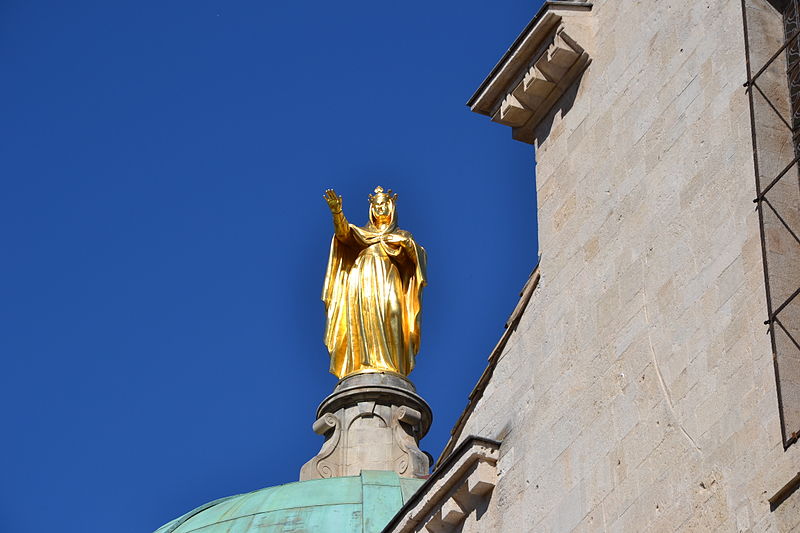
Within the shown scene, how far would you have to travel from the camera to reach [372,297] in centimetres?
3819

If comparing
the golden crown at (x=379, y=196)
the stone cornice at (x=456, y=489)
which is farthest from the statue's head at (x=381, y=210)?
the stone cornice at (x=456, y=489)

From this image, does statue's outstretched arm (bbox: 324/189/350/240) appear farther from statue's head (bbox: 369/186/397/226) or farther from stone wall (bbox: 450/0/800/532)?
stone wall (bbox: 450/0/800/532)

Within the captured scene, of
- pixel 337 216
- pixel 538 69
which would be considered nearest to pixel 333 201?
pixel 337 216

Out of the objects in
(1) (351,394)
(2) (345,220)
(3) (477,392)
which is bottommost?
(3) (477,392)

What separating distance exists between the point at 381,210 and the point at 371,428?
4436 mm

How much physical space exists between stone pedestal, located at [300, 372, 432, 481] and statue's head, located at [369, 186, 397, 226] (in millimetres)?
3175

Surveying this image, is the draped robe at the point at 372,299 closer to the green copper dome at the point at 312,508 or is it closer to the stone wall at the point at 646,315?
the green copper dome at the point at 312,508

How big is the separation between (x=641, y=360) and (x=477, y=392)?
10.2 ft

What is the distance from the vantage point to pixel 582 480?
16.5m

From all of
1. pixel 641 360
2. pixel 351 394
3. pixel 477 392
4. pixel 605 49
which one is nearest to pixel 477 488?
pixel 477 392

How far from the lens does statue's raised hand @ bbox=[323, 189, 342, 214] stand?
120ft

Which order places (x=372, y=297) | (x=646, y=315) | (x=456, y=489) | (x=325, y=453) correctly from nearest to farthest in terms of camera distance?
(x=646, y=315)
(x=456, y=489)
(x=325, y=453)
(x=372, y=297)

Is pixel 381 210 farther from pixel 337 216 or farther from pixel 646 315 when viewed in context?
pixel 646 315

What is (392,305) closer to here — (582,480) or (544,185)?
(544,185)
